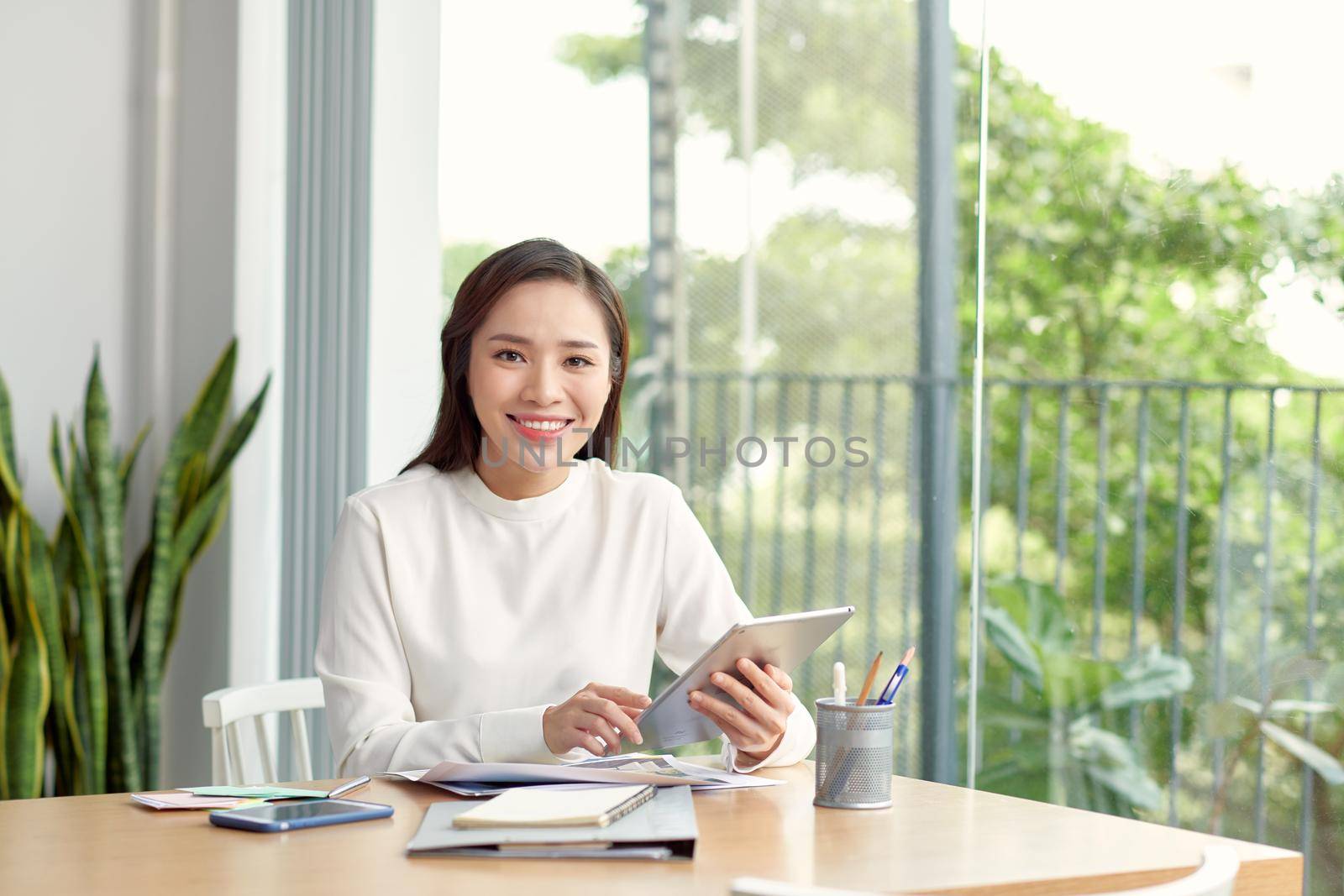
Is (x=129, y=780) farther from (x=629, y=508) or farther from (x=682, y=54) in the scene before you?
(x=682, y=54)

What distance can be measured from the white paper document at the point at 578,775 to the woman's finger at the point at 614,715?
0.04 m

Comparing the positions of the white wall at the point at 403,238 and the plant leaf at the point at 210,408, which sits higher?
the white wall at the point at 403,238

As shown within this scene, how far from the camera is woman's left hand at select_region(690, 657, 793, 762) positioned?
1.45 meters

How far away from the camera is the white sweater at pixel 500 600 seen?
1697 millimetres

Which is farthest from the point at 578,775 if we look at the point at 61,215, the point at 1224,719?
the point at 61,215

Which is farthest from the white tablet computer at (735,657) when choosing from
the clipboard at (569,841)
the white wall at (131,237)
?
the white wall at (131,237)

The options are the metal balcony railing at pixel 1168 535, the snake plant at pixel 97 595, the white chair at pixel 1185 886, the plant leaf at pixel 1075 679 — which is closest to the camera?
the white chair at pixel 1185 886

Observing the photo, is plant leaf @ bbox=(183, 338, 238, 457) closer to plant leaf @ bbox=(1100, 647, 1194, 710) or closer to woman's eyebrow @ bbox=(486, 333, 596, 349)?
woman's eyebrow @ bbox=(486, 333, 596, 349)

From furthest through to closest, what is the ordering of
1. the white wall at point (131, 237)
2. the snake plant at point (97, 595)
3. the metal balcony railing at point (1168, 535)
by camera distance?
A: the white wall at point (131, 237), the snake plant at point (97, 595), the metal balcony railing at point (1168, 535)

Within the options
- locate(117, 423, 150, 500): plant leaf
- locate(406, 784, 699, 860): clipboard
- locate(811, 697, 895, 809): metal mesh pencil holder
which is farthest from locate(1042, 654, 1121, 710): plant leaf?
locate(117, 423, 150, 500): plant leaf

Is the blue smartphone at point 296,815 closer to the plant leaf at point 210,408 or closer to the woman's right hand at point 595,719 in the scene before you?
the woman's right hand at point 595,719

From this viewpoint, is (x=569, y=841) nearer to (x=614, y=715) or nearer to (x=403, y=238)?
(x=614, y=715)

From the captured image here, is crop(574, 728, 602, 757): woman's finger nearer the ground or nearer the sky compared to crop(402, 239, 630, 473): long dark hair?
nearer the ground

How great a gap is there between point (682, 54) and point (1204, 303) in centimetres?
177
